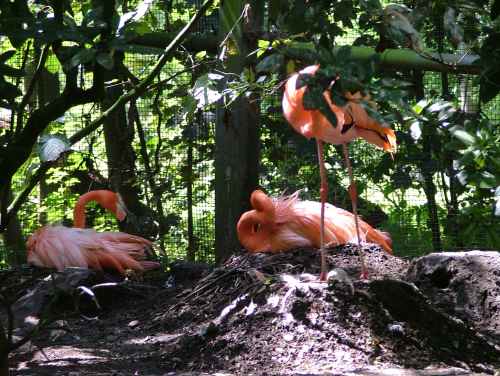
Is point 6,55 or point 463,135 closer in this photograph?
point 6,55

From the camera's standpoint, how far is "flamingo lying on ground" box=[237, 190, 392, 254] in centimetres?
401

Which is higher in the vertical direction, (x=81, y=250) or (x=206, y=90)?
(x=206, y=90)

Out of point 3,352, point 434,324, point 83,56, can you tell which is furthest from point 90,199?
point 83,56

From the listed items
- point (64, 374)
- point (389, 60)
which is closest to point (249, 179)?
point (389, 60)

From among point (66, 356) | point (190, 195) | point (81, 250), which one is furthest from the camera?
point (190, 195)

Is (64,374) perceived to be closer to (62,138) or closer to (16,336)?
(16,336)

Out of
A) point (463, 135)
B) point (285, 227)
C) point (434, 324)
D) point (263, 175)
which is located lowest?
point (434, 324)

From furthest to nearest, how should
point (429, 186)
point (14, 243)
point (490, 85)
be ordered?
1. point (14, 243)
2. point (429, 186)
3. point (490, 85)

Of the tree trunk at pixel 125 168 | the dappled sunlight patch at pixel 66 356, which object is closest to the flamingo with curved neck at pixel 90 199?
the tree trunk at pixel 125 168

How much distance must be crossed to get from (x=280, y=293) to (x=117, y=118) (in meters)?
2.73

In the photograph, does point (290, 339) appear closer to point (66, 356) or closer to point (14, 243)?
point (66, 356)

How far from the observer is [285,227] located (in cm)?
409

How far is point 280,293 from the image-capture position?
3209 millimetres

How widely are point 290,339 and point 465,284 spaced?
37.0 inches
